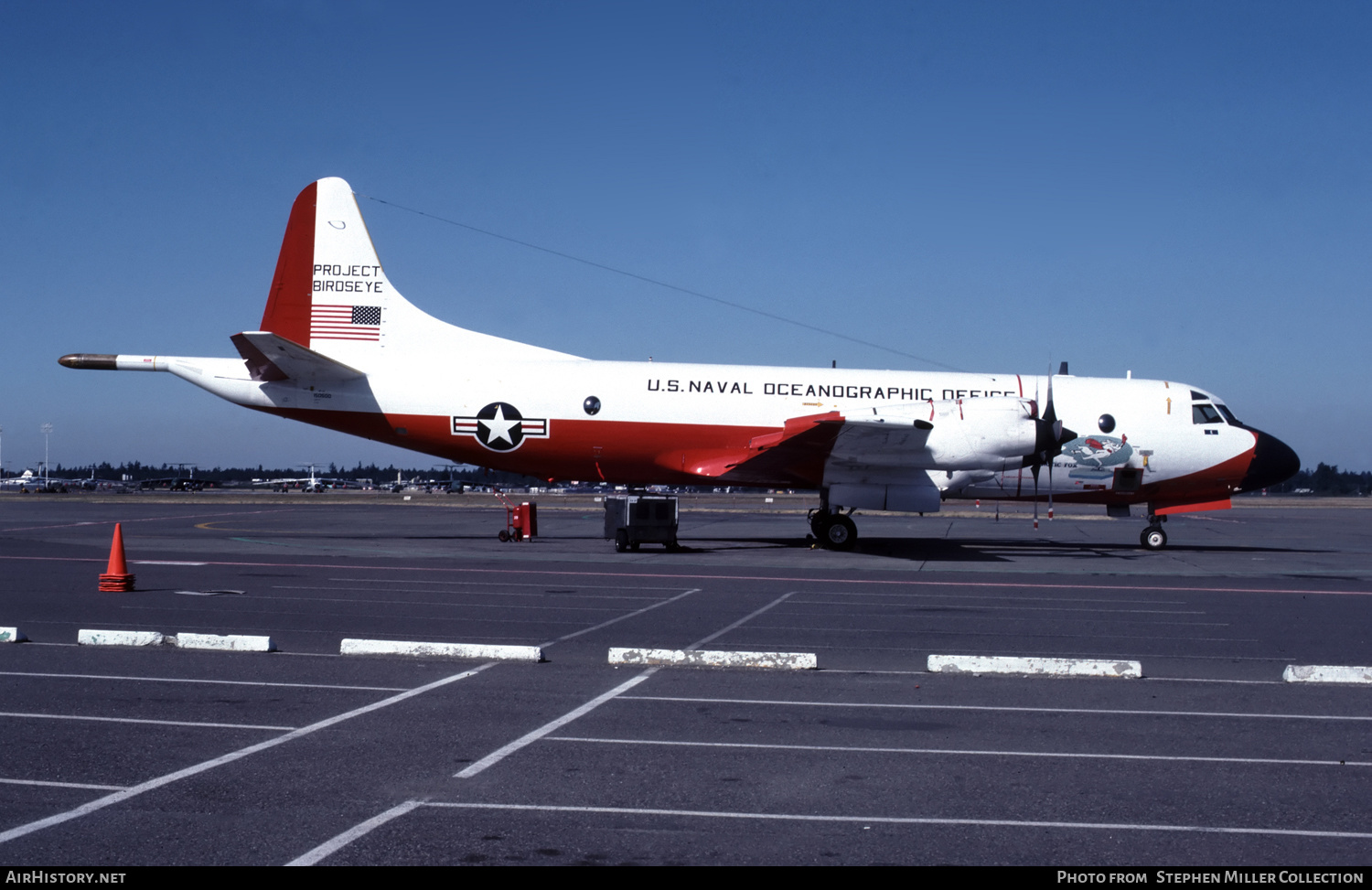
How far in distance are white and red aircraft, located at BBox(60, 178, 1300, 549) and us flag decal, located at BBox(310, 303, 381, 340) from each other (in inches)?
1.3

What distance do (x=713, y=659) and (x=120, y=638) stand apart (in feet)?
20.5

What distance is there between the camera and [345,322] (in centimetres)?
2612

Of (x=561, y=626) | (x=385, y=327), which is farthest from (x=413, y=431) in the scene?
Answer: (x=561, y=626)

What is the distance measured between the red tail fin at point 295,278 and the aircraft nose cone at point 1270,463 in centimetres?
2488

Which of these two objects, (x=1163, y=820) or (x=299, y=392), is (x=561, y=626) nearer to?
(x=1163, y=820)

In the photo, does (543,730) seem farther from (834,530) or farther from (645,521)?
(834,530)

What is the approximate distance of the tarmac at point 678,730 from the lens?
501 centimetres

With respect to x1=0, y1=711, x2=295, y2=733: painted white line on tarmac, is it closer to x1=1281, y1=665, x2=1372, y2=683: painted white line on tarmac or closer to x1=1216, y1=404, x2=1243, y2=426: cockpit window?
x1=1281, y1=665, x2=1372, y2=683: painted white line on tarmac

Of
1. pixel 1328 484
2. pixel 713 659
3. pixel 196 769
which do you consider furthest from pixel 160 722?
pixel 1328 484

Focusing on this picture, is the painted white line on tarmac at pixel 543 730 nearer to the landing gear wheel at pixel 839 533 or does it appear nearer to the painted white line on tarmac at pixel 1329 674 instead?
the painted white line on tarmac at pixel 1329 674

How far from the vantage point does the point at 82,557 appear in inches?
823

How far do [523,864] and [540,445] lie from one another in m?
21.5

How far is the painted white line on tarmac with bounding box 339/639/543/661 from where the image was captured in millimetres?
10000
